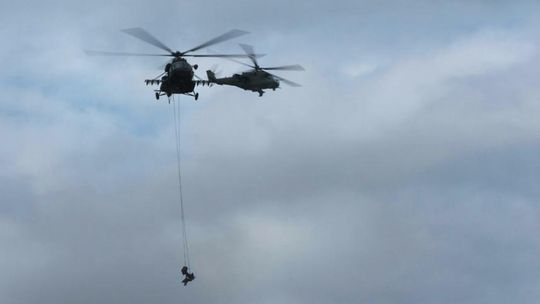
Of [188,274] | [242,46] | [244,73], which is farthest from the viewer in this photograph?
[244,73]

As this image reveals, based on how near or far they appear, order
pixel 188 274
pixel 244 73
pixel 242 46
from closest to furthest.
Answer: pixel 188 274
pixel 242 46
pixel 244 73

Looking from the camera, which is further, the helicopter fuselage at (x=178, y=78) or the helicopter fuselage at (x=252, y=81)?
the helicopter fuselage at (x=252, y=81)

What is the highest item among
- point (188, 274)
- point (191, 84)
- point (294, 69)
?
point (294, 69)

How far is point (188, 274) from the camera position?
7569cm

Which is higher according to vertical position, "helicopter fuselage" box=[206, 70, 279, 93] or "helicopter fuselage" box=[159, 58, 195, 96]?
"helicopter fuselage" box=[206, 70, 279, 93]

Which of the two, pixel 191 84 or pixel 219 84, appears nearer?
pixel 191 84

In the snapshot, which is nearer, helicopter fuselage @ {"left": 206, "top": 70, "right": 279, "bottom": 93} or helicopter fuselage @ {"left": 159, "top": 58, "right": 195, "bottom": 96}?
helicopter fuselage @ {"left": 159, "top": 58, "right": 195, "bottom": 96}

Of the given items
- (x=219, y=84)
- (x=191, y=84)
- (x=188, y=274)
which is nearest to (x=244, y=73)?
(x=219, y=84)

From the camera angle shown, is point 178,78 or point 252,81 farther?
point 252,81

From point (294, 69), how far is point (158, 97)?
1472 cm

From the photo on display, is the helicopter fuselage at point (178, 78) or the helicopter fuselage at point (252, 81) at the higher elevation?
the helicopter fuselage at point (252, 81)

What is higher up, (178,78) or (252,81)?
(252,81)

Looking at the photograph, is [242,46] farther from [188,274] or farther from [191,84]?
[188,274]

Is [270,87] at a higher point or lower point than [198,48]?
higher
